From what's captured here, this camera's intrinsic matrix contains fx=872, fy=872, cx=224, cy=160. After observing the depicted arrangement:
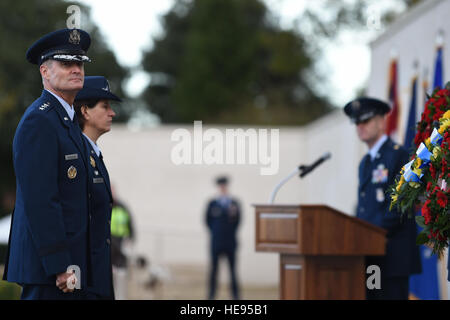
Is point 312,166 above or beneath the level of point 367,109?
beneath

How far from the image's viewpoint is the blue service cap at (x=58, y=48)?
3873 mm

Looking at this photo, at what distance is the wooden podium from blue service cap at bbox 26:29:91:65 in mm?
2126

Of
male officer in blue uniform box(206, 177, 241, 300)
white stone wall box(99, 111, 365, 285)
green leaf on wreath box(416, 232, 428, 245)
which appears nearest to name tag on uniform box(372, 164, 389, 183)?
green leaf on wreath box(416, 232, 428, 245)

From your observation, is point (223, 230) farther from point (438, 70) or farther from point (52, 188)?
point (52, 188)

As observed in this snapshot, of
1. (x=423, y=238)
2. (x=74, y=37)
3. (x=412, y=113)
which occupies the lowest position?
(x=423, y=238)

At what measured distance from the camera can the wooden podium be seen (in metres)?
5.50

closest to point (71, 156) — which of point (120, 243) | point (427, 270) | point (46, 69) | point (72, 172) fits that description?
point (72, 172)

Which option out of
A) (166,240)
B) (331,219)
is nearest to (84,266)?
(331,219)

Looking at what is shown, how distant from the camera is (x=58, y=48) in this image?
389cm

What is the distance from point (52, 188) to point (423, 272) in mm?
4899

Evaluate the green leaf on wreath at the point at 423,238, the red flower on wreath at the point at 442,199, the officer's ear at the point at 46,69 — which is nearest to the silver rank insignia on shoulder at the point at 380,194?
the green leaf on wreath at the point at 423,238

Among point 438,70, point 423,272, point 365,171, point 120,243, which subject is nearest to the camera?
point 365,171

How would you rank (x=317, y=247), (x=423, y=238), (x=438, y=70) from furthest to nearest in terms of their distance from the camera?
1. (x=438, y=70)
2. (x=317, y=247)
3. (x=423, y=238)

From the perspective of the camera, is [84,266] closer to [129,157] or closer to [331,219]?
[331,219]
